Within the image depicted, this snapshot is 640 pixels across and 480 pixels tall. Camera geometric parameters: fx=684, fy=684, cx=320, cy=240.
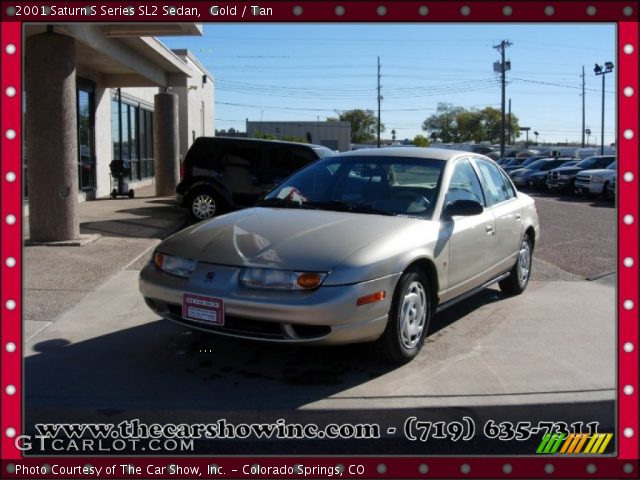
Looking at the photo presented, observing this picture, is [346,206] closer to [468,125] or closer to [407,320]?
[407,320]

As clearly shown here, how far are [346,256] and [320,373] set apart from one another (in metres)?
0.92

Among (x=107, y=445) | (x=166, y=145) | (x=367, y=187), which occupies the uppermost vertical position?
(x=166, y=145)

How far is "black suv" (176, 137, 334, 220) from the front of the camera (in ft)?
44.7

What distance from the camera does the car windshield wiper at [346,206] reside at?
17.9 ft

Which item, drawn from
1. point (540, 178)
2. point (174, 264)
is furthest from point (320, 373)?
point (540, 178)

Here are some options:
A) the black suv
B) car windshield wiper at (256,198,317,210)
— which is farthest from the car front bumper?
the black suv

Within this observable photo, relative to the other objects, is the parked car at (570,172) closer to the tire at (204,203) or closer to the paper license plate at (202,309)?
the tire at (204,203)

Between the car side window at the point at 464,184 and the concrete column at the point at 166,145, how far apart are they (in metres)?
14.6

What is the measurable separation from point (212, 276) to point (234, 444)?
3.72ft

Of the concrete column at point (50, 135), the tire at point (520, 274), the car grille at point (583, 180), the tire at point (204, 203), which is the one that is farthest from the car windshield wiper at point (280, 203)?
the car grille at point (583, 180)

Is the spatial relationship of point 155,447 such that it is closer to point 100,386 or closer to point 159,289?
point 100,386

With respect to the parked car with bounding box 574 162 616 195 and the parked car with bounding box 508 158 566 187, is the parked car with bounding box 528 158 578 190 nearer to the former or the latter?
the parked car with bounding box 508 158 566 187

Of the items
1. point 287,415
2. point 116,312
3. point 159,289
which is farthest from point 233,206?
point 287,415

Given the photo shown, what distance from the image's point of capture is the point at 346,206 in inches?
219
